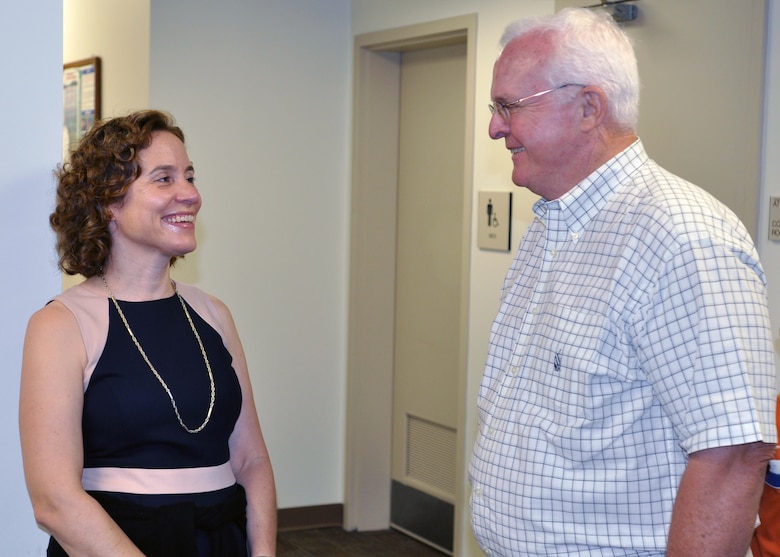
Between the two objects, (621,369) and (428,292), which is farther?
(428,292)

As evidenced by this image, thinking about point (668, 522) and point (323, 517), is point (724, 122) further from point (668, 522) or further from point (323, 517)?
point (323, 517)

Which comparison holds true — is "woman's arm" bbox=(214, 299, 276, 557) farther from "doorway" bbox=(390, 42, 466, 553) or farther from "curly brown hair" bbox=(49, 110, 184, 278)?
"doorway" bbox=(390, 42, 466, 553)

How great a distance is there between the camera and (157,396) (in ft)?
6.21

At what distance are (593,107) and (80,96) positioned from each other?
392cm

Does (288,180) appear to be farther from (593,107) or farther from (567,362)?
(567,362)

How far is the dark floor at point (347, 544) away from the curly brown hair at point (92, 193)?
274cm

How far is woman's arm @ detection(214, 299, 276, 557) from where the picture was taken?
2.06 m

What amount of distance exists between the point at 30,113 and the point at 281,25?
9.18ft

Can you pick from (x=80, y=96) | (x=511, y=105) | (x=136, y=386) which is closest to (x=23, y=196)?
(x=136, y=386)

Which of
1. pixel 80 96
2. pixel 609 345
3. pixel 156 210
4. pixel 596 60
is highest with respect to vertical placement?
pixel 80 96

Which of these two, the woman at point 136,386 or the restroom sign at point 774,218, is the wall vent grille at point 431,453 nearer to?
the restroom sign at point 774,218

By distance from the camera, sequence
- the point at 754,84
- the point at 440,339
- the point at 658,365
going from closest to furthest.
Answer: the point at 658,365 < the point at 754,84 < the point at 440,339

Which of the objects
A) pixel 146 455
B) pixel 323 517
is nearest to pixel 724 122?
pixel 146 455

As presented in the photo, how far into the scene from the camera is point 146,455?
188 centimetres
